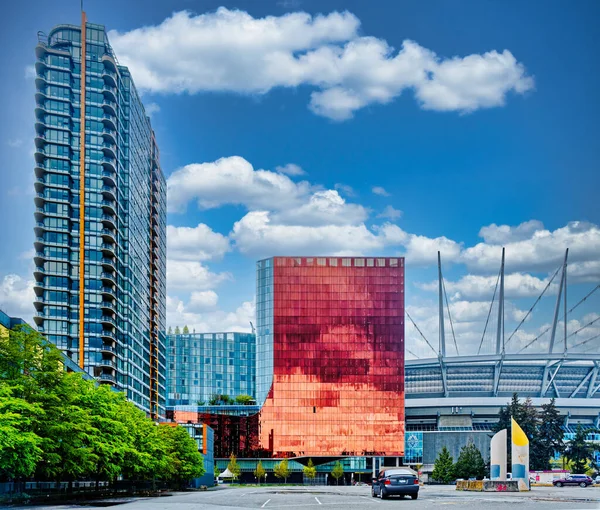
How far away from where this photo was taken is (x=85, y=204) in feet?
454

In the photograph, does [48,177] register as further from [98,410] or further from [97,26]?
[98,410]

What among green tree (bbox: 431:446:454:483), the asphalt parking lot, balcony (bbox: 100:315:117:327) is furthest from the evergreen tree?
the asphalt parking lot

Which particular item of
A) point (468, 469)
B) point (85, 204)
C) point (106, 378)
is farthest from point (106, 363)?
point (468, 469)

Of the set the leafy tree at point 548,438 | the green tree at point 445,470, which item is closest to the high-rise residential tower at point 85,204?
the green tree at point 445,470

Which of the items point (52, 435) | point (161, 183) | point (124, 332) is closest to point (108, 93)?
point (124, 332)

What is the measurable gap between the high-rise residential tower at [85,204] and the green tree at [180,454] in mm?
20316

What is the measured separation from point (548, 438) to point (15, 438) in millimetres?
128077

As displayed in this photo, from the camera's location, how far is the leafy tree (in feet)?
487

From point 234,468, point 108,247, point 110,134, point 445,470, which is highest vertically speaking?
point 110,134

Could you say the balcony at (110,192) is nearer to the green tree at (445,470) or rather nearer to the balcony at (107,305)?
the balcony at (107,305)

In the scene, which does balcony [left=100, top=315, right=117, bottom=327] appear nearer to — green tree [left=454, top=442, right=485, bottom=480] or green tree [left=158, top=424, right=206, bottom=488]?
green tree [left=158, top=424, right=206, bottom=488]

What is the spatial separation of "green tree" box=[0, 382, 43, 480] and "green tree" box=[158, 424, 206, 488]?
61234 millimetres

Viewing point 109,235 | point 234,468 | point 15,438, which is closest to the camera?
point 15,438

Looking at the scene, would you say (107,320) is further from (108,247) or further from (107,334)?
(108,247)
